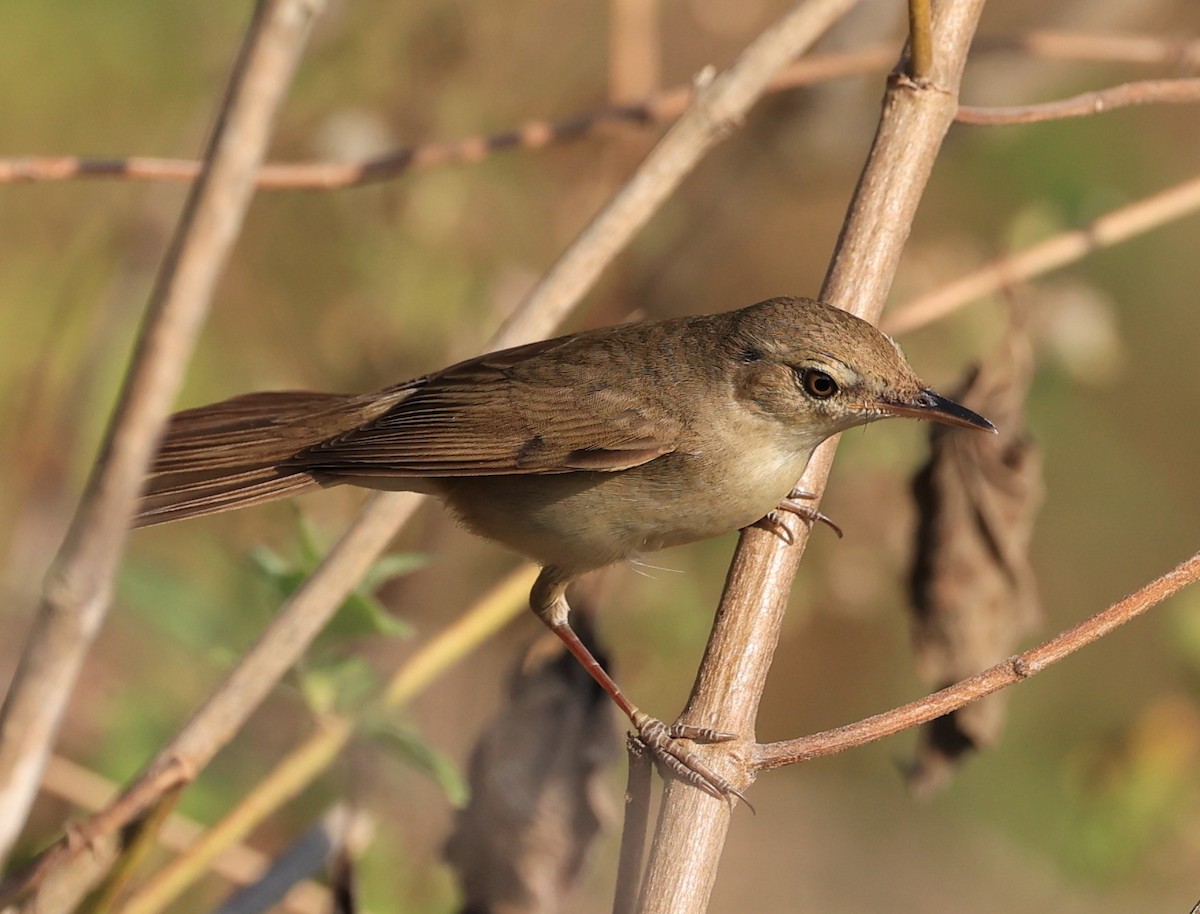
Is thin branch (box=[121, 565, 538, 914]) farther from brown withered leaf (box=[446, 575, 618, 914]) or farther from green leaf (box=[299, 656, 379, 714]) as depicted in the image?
brown withered leaf (box=[446, 575, 618, 914])

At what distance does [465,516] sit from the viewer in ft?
9.51

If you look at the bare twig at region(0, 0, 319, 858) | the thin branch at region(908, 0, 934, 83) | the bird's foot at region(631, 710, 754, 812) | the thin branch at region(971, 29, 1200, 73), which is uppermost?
the thin branch at region(971, 29, 1200, 73)

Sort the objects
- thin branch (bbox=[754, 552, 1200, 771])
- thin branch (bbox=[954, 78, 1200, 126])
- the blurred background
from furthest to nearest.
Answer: the blurred background
thin branch (bbox=[954, 78, 1200, 126])
thin branch (bbox=[754, 552, 1200, 771])

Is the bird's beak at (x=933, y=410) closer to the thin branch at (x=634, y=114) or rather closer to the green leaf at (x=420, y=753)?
the thin branch at (x=634, y=114)

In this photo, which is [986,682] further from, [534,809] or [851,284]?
[534,809]

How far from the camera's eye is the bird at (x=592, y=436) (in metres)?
2.49

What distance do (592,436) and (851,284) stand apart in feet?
2.07

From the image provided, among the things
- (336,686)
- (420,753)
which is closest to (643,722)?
(420,753)

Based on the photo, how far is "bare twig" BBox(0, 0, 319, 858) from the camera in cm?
111

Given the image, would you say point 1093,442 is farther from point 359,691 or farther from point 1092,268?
point 359,691

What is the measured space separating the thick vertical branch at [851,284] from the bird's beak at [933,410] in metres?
0.17

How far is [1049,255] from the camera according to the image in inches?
113

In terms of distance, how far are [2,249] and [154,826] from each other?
335 centimetres

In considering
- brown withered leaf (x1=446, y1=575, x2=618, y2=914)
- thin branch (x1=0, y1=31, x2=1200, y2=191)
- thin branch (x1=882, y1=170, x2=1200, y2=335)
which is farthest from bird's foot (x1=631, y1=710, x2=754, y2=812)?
thin branch (x1=0, y1=31, x2=1200, y2=191)
